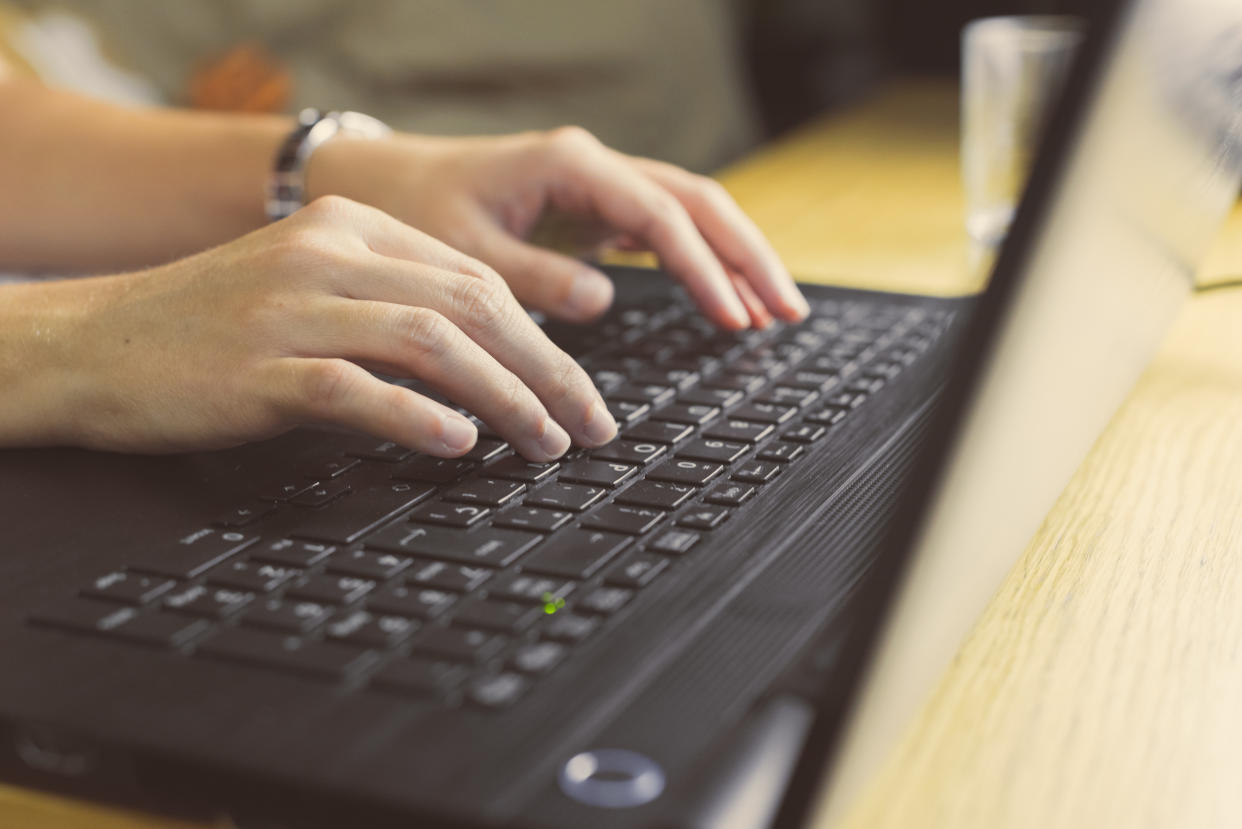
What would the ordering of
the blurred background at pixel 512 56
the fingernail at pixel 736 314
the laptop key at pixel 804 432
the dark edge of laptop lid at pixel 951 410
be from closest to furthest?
1. the dark edge of laptop lid at pixel 951 410
2. the laptop key at pixel 804 432
3. the fingernail at pixel 736 314
4. the blurred background at pixel 512 56

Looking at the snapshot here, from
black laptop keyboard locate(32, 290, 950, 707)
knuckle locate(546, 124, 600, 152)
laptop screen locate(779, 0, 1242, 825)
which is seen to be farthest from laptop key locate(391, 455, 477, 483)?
knuckle locate(546, 124, 600, 152)

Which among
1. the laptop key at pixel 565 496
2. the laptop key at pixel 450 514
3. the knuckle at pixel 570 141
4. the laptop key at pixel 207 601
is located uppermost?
the knuckle at pixel 570 141

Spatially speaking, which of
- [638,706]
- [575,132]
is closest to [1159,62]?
[638,706]

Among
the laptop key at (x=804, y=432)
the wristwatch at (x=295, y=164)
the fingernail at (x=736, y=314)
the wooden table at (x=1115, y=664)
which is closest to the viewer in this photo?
the wooden table at (x=1115, y=664)

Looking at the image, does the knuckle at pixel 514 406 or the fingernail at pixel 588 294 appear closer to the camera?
the knuckle at pixel 514 406

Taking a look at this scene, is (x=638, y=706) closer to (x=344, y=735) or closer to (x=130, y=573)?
(x=344, y=735)

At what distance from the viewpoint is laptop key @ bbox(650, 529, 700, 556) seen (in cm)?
43

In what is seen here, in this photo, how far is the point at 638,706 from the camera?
1.11ft

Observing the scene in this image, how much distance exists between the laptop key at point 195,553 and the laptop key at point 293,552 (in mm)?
10

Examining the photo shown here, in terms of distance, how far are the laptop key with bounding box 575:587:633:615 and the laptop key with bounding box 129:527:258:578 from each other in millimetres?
134

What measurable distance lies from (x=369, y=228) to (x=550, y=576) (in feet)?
0.83

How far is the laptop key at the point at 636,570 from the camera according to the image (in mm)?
407

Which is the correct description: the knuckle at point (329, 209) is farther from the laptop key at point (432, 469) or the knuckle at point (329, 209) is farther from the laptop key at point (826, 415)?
the laptop key at point (826, 415)

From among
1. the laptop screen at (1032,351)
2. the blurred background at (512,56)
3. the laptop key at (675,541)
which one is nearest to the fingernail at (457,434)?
the laptop key at (675,541)
